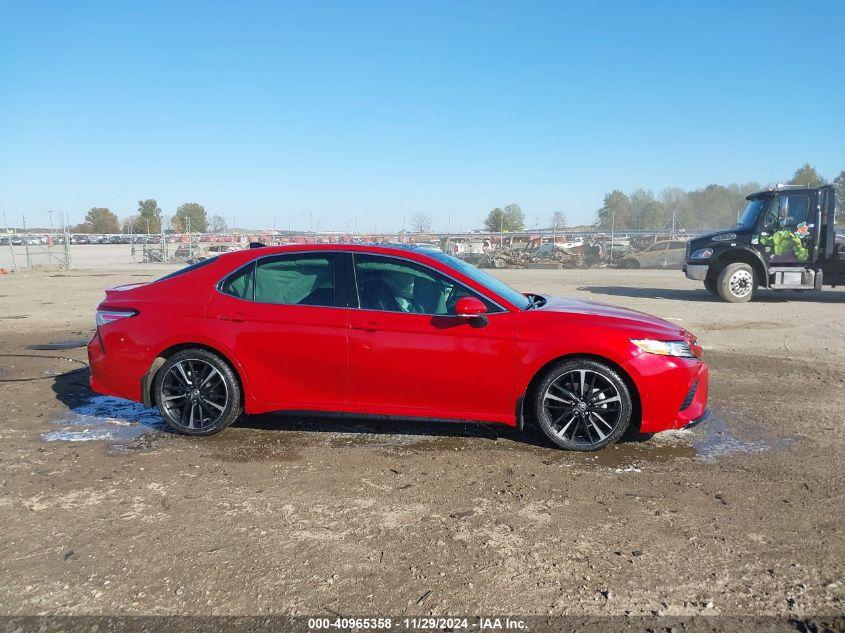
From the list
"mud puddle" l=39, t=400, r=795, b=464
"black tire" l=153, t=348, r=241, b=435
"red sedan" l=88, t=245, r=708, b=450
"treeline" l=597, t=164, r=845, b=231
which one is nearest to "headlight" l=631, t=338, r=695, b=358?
"red sedan" l=88, t=245, r=708, b=450

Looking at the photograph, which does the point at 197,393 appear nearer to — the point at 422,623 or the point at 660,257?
the point at 422,623

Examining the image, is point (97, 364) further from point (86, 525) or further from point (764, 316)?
point (764, 316)

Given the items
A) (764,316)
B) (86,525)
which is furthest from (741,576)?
(764,316)

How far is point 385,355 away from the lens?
4.57m

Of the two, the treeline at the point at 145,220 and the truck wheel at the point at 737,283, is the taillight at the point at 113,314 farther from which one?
the treeline at the point at 145,220

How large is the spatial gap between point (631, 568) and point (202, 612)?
6.45ft

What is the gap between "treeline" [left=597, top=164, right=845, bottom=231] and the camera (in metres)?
66.9

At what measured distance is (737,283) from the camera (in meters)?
14.4

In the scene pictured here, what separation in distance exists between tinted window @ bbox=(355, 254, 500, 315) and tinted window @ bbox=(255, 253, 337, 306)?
0.25m

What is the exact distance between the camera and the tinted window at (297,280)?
4809 mm

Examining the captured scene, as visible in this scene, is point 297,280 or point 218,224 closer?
point 297,280

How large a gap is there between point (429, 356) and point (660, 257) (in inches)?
1106

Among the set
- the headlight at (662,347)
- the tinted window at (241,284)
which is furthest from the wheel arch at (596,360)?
the tinted window at (241,284)

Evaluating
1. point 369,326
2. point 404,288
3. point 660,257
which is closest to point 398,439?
point 369,326
